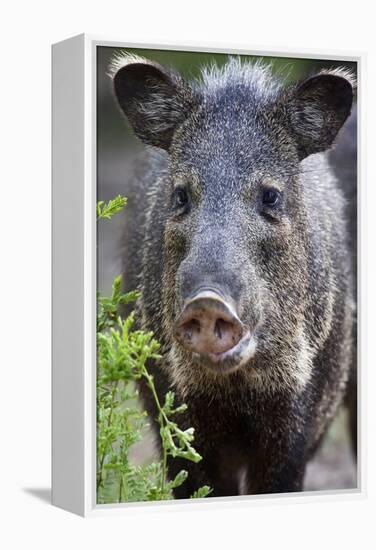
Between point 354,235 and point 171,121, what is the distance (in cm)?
146

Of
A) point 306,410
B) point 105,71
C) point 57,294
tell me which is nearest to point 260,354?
point 306,410

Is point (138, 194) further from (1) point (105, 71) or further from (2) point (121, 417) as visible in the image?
(2) point (121, 417)

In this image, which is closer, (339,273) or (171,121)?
(171,121)

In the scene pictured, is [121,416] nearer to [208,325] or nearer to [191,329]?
[191,329]

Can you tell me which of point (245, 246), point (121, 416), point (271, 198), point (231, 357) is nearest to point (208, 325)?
point (231, 357)

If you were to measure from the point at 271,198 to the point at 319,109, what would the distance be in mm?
601

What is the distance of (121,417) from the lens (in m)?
6.12

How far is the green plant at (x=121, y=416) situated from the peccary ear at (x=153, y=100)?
1.62 ft

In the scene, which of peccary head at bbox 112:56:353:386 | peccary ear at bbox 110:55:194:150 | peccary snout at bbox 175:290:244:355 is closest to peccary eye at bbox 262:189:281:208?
peccary head at bbox 112:56:353:386

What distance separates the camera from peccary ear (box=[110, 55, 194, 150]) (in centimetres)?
630

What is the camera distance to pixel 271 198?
620cm

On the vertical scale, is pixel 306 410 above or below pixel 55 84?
below

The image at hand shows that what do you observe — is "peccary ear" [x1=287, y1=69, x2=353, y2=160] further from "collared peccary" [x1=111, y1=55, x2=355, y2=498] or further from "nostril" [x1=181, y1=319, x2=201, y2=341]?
"nostril" [x1=181, y1=319, x2=201, y2=341]

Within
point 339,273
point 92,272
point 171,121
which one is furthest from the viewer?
point 339,273
